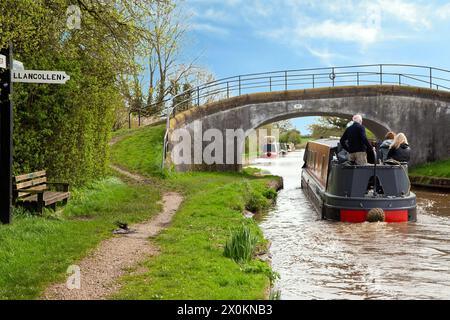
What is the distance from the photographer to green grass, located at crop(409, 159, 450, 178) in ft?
78.6

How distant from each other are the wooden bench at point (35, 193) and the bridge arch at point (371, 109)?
14.3m

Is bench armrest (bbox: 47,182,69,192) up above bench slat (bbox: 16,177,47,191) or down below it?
below

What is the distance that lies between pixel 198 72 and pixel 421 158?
699 inches

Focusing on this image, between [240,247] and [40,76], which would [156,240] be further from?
[40,76]

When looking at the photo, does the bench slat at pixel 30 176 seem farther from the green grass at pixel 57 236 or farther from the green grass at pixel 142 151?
the green grass at pixel 142 151

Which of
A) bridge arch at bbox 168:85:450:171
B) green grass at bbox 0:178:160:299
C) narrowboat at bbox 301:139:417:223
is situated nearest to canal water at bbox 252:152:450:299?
narrowboat at bbox 301:139:417:223

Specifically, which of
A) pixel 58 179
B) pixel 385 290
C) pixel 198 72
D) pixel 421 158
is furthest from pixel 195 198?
pixel 198 72

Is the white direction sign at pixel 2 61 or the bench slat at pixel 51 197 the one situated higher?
the white direction sign at pixel 2 61

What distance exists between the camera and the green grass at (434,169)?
78.6 ft

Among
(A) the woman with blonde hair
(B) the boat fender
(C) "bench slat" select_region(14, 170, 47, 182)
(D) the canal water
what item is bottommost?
(D) the canal water

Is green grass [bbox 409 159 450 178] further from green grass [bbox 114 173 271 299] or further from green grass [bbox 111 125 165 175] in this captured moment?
green grass [bbox 114 173 271 299]

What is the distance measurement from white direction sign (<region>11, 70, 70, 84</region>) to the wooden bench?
2.07 meters

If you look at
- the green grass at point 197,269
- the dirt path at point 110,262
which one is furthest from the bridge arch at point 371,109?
the dirt path at point 110,262

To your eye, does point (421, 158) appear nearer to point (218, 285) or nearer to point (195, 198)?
point (195, 198)
